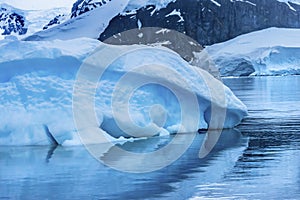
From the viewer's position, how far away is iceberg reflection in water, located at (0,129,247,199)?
254 inches

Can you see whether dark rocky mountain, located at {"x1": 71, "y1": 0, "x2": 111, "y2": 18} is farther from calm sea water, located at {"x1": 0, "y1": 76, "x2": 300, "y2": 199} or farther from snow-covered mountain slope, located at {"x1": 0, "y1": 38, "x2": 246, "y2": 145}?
calm sea water, located at {"x1": 0, "y1": 76, "x2": 300, "y2": 199}

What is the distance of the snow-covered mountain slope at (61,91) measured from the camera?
1037 centimetres

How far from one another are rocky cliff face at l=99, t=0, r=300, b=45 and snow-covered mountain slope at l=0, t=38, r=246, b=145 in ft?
336

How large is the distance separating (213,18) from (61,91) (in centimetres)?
10925

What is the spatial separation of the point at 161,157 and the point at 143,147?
106 cm

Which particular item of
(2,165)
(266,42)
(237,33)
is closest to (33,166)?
(2,165)

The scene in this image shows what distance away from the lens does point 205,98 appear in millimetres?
11766

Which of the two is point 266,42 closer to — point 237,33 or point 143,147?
point 237,33

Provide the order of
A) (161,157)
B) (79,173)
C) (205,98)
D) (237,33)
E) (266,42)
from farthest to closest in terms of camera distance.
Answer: (237,33)
(266,42)
(205,98)
(161,157)
(79,173)

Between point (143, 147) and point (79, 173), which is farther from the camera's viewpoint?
point (143, 147)

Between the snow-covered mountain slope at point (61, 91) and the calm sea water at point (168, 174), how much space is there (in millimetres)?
389

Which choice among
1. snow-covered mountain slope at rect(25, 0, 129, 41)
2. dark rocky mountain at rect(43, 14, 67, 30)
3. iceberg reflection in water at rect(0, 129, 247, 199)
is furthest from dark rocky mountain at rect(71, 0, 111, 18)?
iceberg reflection in water at rect(0, 129, 247, 199)

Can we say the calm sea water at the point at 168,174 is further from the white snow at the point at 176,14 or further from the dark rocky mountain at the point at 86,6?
the dark rocky mountain at the point at 86,6

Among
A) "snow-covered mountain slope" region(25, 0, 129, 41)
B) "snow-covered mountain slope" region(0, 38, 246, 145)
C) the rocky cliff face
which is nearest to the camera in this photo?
"snow-covered mountain slope" region(0, 38, 246, 145)
